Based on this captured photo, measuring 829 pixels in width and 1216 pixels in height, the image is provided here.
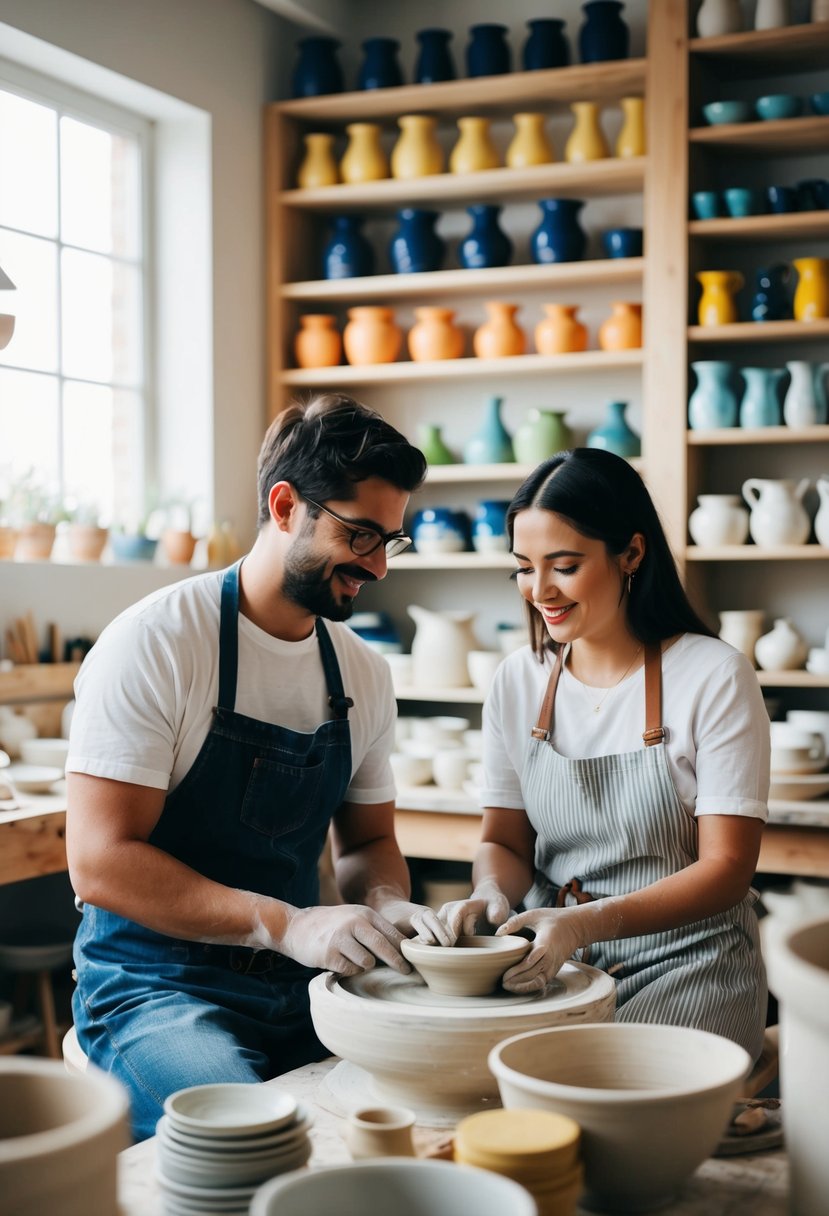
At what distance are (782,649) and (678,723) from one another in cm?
189

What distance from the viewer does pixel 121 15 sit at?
3.91 meters

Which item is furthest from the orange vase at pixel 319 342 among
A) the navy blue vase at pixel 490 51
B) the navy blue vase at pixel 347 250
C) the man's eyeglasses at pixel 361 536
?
the man's eyeglasses at pixel 361 536

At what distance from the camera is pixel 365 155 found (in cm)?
443

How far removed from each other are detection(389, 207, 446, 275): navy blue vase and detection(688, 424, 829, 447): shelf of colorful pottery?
1134mm

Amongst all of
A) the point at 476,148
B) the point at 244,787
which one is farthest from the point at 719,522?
the point at 244,787

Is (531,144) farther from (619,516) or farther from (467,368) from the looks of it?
(619,516)

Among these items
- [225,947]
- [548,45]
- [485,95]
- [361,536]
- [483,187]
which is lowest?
[225,947]

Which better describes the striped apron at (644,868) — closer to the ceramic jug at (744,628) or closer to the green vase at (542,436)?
the ceramic jug at (744,628)

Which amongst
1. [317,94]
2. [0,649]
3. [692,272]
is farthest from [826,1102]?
[317,94]

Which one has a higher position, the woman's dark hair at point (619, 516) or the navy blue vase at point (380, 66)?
the navy blue vase at point (380, 66)

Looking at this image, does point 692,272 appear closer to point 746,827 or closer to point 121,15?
point 121,15

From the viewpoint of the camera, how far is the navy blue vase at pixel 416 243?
4.37 metres

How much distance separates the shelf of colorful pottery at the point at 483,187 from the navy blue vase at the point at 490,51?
12.7 inches

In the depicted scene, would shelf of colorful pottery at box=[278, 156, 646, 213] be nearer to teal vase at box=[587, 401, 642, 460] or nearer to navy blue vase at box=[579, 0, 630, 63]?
navy blue vase at box=[579, 0, 630, 63]
